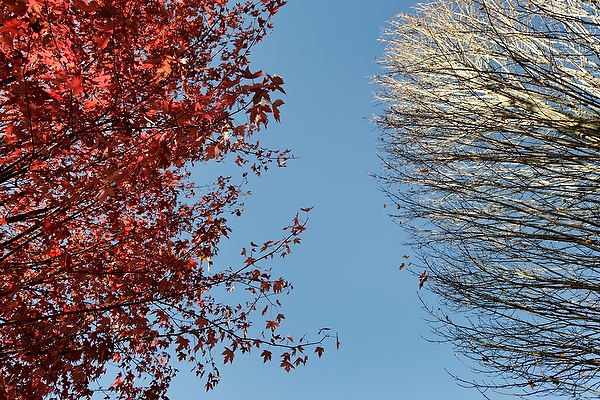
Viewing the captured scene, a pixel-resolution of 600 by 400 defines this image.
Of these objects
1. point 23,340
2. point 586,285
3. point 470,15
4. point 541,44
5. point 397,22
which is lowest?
point 586,285

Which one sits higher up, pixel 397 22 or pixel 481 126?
pixel 397 22

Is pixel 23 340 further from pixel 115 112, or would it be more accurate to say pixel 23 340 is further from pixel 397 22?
pixel 397 22

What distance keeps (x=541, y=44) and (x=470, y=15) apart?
1348 millimetres

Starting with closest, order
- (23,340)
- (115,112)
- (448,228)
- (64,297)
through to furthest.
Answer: (115,112) < (23,340) < (64,297) < (448,228)

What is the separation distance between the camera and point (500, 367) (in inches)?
188

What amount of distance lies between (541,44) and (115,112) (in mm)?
5549

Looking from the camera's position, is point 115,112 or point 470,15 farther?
point 470,15

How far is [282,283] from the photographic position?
516 cm

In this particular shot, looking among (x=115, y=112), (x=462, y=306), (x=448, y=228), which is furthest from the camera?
(x=448, y=228)

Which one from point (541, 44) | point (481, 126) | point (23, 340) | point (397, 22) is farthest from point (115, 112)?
point (397, 22)

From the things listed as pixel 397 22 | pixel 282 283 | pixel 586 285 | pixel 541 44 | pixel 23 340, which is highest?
pixel 397 22

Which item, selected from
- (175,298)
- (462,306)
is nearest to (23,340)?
(175,298)

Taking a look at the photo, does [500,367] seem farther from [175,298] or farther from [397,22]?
[397,22]

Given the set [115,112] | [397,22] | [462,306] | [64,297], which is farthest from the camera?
[397,22]
